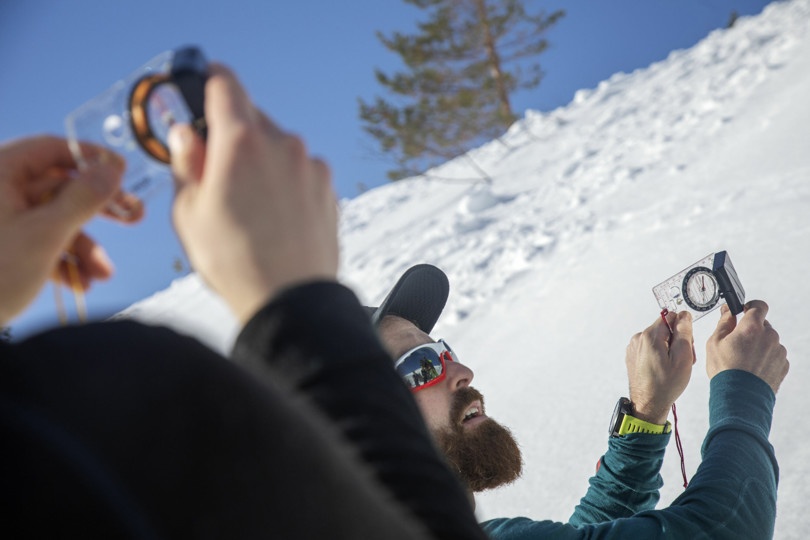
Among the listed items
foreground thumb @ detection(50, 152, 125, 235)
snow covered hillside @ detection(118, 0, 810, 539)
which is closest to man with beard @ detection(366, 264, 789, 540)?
snow covered hillside @ detection(118, 0, 810, 539)

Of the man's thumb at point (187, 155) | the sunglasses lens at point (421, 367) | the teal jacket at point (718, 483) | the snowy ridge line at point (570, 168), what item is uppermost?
the snowy ridge line at point (570, 168)

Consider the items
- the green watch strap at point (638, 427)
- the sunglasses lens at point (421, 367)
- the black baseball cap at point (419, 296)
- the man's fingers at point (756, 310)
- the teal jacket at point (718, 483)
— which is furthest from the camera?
the black baseball cap at point (419, 296)

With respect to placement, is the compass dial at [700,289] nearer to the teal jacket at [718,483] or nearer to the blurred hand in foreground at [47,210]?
the teal jacket at [718,483]

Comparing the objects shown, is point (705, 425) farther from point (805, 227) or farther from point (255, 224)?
point (255, 224)

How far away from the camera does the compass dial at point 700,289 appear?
4.81ft

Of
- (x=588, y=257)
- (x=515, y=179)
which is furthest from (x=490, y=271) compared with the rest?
(x=515, y=179)

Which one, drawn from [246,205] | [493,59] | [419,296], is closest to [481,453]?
[419,296]

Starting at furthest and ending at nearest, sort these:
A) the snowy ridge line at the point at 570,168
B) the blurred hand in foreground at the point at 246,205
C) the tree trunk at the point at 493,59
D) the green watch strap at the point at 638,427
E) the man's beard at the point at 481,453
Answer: the tree trunk at the point at 493,59, the snowy ridge line at the point at 570,168, the man's beard at the point at 481,453, the green watch strap at the point at 638,427, the blurred hand in foreground at the point at 246,205

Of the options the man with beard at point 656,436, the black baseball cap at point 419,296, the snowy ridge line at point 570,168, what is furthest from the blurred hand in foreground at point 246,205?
the snowy ridge line at point 570,168

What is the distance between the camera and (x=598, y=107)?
11383 mm

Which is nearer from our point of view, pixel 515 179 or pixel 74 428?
pixel 74 428

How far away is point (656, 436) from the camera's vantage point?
1.54 metres

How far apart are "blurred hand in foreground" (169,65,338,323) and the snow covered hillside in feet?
0.22

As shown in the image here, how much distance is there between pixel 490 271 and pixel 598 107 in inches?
308
